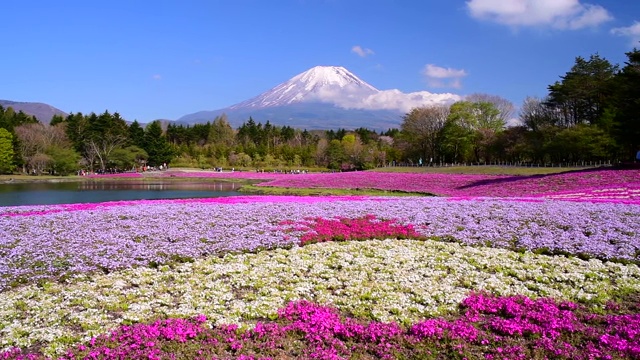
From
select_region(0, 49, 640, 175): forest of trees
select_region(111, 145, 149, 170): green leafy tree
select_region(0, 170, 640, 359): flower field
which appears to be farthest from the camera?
select_region(111, 145, 149, 170): green leafy tree

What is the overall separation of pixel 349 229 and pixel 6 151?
81.5 metres

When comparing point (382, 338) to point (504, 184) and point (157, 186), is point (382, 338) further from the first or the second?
point (157, 186)

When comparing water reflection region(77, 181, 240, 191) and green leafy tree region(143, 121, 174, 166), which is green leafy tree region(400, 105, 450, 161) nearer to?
water reflection region(77, 181, 240, 191)

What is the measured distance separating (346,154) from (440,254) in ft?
314

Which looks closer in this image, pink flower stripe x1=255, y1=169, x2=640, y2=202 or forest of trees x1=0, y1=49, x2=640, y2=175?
pink flower stripe x1=255, y1=169, x2=640, y2=202

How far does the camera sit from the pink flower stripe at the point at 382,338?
7230mm

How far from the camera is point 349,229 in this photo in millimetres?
17000

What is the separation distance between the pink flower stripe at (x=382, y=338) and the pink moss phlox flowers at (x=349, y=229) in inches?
276

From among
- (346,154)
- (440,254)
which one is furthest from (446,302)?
(346,154)

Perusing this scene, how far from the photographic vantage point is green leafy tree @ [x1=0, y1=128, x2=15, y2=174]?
75625 mm

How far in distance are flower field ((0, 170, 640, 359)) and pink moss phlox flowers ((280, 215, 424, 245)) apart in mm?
79

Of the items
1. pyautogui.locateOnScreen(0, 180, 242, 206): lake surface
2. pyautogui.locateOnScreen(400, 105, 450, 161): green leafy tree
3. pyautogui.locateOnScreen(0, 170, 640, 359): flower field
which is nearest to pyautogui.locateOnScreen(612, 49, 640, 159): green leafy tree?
pyautogui.locateOnScreen(0, 170, 640, 359): flower field

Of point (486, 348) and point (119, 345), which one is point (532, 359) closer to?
point (486, 348)

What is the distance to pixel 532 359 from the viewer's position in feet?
22.9
